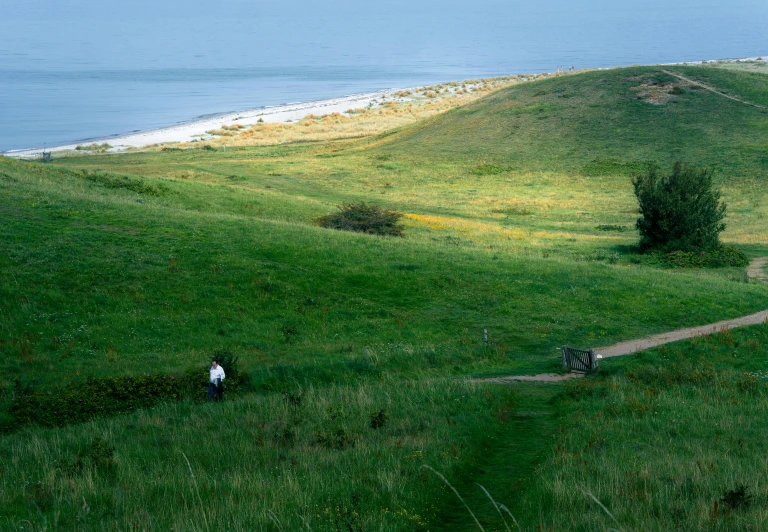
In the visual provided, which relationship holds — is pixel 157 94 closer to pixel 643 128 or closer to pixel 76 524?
pixel 643 128

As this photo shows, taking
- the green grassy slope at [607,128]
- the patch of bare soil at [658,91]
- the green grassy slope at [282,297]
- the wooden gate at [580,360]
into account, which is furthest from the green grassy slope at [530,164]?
the wooden gate at [580,360]

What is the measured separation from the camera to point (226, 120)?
136375mm

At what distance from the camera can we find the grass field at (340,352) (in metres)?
10.8

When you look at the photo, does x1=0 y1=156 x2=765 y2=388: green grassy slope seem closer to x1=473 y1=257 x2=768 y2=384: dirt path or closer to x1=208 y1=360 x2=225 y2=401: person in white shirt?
x1=473 y1=257 x2=768 y2=384: dirt path

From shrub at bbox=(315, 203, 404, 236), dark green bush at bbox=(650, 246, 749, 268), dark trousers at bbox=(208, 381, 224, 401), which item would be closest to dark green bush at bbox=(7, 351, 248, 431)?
dark trousers at bbox=(208, 381, 224, 401)

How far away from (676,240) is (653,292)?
583 inches

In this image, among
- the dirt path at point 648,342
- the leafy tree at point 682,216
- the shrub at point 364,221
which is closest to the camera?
the dirt path at point 648,342

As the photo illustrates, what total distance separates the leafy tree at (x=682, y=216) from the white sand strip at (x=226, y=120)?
7235cm

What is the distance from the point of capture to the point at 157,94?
184 m

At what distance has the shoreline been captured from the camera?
10275cm

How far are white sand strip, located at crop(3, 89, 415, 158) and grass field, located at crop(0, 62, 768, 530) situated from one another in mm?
53878

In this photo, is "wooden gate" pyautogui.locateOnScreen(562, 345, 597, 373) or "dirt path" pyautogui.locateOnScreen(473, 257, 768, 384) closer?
"dirt path" pyautogui.locateOnScreen(473, 257, 768, 384)

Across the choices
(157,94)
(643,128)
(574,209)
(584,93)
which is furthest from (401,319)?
(157,94)

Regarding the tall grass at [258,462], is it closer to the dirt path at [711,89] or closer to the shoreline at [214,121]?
the shoreline at [214,121]
